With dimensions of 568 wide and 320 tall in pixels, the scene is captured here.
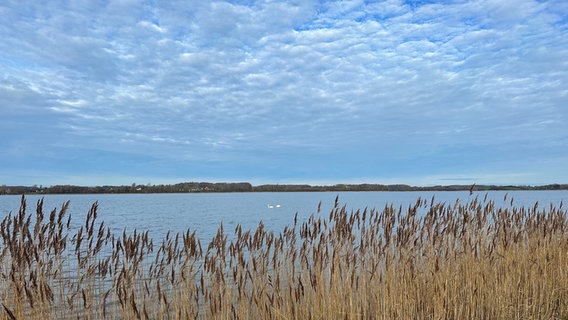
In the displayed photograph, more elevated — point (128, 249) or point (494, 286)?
point (128, 249)

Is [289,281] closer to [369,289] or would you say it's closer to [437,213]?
[369,289]

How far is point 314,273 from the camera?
14.4ft

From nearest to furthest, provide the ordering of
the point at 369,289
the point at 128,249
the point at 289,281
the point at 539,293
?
the point at 128,249, the point at 289,281, the point at 369,289, the point at 539,293

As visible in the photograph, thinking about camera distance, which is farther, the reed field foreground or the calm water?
Answer: the calm water

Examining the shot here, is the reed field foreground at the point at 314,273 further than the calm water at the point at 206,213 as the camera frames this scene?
No

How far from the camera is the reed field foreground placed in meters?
3.69

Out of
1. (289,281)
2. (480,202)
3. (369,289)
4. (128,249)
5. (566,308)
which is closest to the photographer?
(128,249)

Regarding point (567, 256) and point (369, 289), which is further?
point (567, 256)

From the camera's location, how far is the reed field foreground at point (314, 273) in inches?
145

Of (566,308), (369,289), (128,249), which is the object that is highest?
(128,249)

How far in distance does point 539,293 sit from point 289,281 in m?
3.81

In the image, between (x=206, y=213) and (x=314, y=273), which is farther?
(x=206, y=213)

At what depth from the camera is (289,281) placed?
15.1 ft

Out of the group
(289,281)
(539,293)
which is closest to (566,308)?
(539,293)
